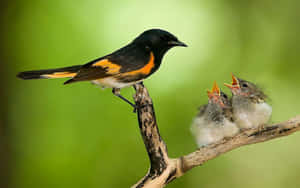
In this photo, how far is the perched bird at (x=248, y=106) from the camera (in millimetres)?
1997

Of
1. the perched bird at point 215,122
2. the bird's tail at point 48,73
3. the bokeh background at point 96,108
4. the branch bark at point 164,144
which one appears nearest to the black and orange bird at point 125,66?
the bird's tail at point 48,73

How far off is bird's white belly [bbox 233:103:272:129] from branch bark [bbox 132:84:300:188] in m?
0.17

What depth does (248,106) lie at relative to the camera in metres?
2.05

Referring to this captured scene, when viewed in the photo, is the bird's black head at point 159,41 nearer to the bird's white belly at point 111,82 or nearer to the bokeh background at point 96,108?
the bird's white belly at point 111,82

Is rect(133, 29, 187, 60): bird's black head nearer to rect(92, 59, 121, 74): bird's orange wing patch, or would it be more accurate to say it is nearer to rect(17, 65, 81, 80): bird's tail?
rect(92, 59, 121, 74): bird's orange wing patch

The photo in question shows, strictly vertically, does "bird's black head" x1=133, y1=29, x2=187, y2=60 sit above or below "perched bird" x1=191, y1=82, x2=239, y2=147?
→ above

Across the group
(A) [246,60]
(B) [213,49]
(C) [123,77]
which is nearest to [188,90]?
(B) [213,49]

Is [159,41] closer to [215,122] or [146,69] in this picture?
[146,69]

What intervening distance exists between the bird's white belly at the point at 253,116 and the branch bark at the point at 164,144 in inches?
6.8

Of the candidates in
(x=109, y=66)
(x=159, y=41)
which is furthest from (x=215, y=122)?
(x=109, y=66)

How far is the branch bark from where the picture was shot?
171 cm

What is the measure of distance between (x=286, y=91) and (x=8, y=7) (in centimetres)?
234

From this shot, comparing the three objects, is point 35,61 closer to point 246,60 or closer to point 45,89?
point 45,89

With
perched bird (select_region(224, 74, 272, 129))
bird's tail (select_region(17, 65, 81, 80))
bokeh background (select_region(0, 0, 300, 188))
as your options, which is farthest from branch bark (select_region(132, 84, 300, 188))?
bokeh background (select_region(0, 0, 300, 188))
